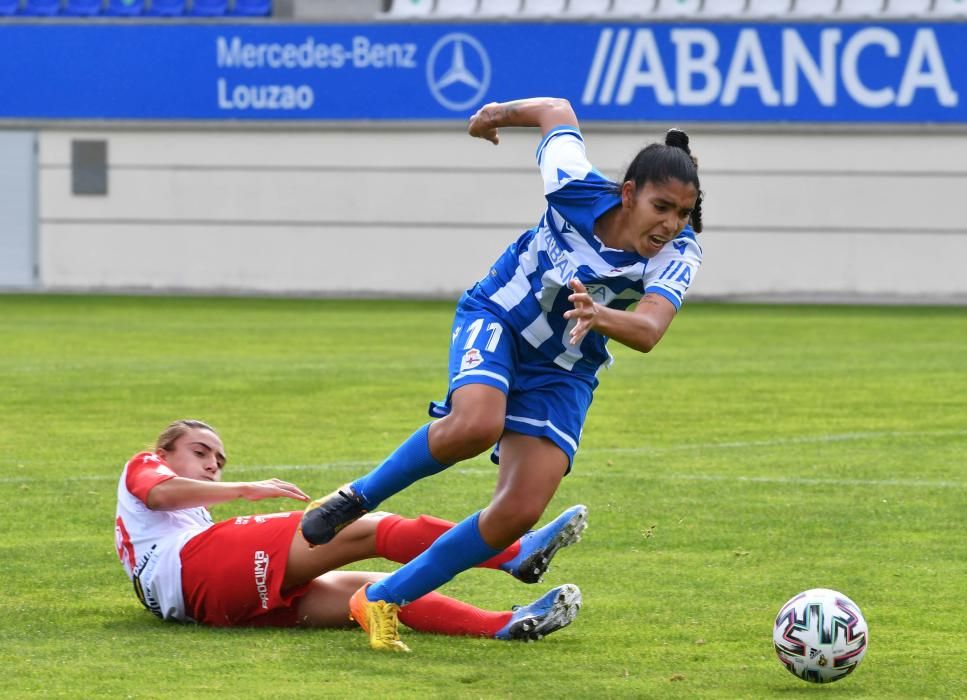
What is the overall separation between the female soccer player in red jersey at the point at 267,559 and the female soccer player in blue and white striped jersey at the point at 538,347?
0.61ft

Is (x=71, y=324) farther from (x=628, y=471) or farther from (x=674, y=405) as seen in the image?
(x=628, y=471)

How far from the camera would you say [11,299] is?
26.7 metres

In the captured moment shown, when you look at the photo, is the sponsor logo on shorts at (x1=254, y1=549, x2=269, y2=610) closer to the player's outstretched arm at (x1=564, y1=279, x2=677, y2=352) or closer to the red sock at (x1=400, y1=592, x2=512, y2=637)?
the red sock at (x1=400, y1=592, x2=512, y2=637)

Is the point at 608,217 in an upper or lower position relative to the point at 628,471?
upper

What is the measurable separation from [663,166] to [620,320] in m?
0.67

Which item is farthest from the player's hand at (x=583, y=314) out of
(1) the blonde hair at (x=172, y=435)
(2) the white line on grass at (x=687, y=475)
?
(2) the white line on grass at (x=687, y=475)

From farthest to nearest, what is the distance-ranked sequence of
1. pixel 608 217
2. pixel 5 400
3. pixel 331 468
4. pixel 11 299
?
pixel 11 299, pixel 5 400, pixel 331 468, pixel 608 217

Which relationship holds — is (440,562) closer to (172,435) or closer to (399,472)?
(399,472)

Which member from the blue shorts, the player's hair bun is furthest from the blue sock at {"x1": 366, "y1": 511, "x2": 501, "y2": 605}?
the player's hair bun

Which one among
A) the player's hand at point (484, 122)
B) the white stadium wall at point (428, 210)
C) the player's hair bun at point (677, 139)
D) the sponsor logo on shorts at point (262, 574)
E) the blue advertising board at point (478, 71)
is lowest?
the sponsor logo on shorts at point (262, 574)

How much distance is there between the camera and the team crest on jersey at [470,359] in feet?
18.2

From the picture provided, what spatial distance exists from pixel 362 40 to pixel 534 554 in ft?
75.9

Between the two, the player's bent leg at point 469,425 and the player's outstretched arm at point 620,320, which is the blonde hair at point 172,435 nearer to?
the player's bent leg at point 469,425

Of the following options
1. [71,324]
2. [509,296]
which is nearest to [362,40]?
[71,324]
